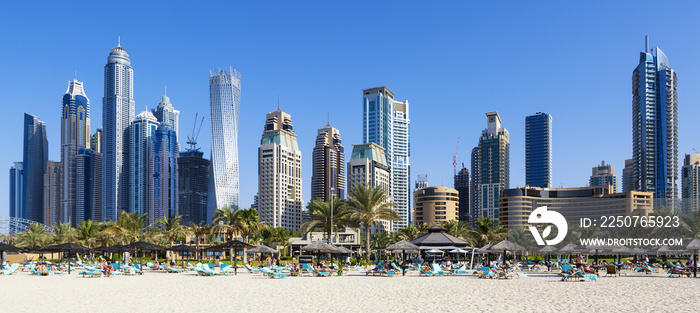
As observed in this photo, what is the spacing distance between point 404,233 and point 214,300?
2371 inches

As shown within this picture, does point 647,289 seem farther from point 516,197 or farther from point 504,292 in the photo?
point 516,197

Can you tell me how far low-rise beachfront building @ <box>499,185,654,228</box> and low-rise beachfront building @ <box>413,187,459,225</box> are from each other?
17.2 metres

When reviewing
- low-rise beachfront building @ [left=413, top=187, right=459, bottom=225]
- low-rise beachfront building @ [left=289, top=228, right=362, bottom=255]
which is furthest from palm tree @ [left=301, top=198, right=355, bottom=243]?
low-rise beachfront building @ [left=413, top=187, right=459, bottom=225]

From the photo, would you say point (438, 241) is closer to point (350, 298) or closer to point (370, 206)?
point (370, 206)

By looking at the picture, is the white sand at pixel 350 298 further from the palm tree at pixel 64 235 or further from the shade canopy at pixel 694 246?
the palm tree at pixel 64 235

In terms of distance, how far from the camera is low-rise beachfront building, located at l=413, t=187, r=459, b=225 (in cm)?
18962

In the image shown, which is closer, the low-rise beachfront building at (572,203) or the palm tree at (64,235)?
the palm tree at (64,235)

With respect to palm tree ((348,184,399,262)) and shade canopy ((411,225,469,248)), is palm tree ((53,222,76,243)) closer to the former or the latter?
palm tree ((348,184,399,262))

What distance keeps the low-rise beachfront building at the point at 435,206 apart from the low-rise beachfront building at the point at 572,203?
677 inches

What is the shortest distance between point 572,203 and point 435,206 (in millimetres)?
39002

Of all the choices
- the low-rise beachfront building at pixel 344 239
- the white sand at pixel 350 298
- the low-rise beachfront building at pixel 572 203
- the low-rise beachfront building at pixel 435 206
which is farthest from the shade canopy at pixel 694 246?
the low-rise beachfront building at pixel 435 206

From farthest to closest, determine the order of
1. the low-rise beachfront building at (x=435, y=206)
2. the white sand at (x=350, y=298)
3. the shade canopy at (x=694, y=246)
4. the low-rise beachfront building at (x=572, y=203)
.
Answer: the low-rise beachfront building at (x=435, y=206) < the low-rise beachfront building at (x=572, y=203) < the shade canopy at (x=694, y=246) < the white sand at (x=350, y=298)

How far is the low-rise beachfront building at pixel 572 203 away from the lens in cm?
16425

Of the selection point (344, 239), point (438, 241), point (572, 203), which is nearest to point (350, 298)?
point (438, 241)
